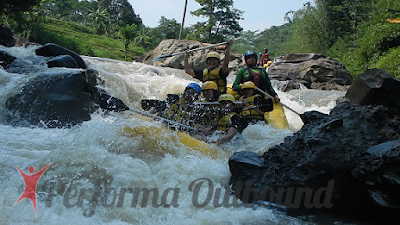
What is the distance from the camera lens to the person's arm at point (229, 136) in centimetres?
Result: 418

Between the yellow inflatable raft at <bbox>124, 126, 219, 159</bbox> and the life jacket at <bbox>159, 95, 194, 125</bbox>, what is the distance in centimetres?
69

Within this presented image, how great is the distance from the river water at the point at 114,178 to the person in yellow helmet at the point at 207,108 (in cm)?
46

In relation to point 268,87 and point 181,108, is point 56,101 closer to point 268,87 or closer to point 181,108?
point 181,108

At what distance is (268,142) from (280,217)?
1.89m

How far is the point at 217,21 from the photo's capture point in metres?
32.6

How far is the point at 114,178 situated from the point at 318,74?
1144 cm

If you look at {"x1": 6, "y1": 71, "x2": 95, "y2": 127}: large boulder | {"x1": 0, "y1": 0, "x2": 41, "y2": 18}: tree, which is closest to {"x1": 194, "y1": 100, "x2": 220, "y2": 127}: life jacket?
{"x1": 6, "y1": 71, "x2": 95, "y2": 127}: large boulder

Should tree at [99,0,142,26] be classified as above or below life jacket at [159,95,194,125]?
above

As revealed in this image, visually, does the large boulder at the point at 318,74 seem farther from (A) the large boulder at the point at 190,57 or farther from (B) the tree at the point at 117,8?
(B) the tree at the point at 117,8

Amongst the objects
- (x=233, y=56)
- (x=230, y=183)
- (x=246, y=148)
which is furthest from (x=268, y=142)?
(x=233, y=56)

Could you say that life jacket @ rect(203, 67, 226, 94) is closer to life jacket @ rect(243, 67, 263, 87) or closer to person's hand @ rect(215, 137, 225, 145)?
life jacket @ rect(243, 67, 263, 87)

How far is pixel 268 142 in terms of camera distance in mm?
4434

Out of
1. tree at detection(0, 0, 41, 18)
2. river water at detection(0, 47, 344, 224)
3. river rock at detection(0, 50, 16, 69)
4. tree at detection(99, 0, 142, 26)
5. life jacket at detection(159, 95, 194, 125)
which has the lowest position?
river water at detection(0, 47, 344, 224)

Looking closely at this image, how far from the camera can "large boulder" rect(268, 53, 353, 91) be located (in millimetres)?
12375
